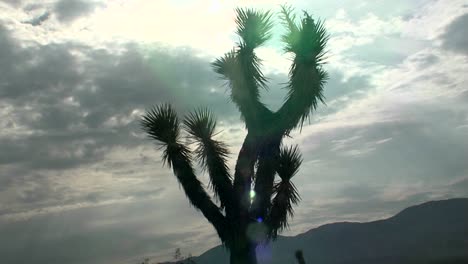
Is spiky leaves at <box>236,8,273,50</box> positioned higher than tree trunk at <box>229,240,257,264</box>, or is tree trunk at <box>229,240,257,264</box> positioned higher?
spiky leaves at <box>236,8,273,50</box>

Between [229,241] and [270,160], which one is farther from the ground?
[270,160]

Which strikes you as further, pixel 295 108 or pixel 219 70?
pixel 219 70

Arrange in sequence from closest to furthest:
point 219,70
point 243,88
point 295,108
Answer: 1. point 295,108
2. point 243,88
3. point 219,70

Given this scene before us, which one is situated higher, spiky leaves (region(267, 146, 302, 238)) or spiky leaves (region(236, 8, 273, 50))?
spiky leaves (region(236, 8, 273, 50))

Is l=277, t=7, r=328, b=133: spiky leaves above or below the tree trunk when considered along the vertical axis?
above

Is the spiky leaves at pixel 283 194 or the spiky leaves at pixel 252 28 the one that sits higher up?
the spiky leaves at pixel 252 28

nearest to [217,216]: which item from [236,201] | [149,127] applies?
[236,201]

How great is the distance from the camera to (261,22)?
15836mm

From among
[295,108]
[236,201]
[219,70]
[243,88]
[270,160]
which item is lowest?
[236,201]

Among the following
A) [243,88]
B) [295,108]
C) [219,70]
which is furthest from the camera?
[219,70]

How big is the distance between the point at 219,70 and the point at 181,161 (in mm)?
3484

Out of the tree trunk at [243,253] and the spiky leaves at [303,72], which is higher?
the spiky leaves at [303,72]

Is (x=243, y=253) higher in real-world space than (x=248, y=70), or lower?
lower

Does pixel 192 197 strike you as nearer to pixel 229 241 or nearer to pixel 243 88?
pixel 229 241
